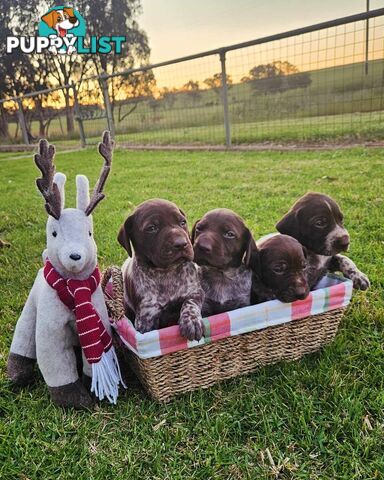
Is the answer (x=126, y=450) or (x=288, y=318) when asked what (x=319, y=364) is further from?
(x=126, y=450)

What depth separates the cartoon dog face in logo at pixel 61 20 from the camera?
15335mm

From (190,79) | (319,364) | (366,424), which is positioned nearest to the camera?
(366,424)

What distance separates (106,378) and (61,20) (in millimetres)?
16889

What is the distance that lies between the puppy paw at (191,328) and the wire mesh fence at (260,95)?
6400 millimetres

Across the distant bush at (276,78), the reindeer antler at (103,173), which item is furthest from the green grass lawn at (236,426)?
the distant bush at (276,78)

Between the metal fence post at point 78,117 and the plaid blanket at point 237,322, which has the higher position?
the metal fence post at point 78,117

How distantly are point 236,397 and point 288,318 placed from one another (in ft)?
1.26

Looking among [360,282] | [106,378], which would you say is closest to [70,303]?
[106,378]

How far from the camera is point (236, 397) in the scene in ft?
6.07

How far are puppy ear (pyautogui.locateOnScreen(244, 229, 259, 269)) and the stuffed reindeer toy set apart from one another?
2.05 feet

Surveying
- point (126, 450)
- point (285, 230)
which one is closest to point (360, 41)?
point (285, 230)

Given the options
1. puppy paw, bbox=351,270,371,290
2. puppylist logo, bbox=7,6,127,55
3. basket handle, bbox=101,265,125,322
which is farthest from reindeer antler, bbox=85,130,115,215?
puppylist logo, bbox=7,6,127,55

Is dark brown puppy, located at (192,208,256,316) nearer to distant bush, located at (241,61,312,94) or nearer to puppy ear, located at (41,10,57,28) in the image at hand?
distant bush, located at (241,61,312,94)

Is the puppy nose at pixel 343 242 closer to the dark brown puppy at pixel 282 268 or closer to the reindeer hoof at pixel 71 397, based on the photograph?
the dark brown puppy at pixel 282 268
